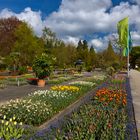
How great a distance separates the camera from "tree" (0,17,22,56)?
50062 mm

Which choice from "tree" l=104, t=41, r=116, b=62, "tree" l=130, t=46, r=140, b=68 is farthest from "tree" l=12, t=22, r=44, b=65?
"tree" l=130, t=46, r=140, b=68

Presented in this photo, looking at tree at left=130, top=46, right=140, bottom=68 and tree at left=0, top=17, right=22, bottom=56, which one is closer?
tree at left=0, top=17, right=22, bottom=56

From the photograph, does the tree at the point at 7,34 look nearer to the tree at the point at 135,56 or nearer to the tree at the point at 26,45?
the tree at the point at 26,45

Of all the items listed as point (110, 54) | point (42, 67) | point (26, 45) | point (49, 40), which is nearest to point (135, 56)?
point (110, 54)

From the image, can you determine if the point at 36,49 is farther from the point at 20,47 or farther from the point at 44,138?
the point at 44,138

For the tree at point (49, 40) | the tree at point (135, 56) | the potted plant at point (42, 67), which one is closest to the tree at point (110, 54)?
the tree at point (49, 40)

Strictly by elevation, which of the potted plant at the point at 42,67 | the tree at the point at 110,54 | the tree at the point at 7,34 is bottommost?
the potted plant at the point at 42,67

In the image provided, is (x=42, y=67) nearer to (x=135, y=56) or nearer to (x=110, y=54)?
(x=110, y=54)

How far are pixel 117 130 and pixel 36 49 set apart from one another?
1457 inches

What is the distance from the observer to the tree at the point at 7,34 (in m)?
50.1

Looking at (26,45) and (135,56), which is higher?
(26,45)

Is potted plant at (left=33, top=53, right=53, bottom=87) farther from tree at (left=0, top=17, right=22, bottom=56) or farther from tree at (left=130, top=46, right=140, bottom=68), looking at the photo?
tree at (left=130, top=46, right=140, bottom=68)

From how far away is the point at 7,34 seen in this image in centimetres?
5241

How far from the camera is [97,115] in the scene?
6.93 m
